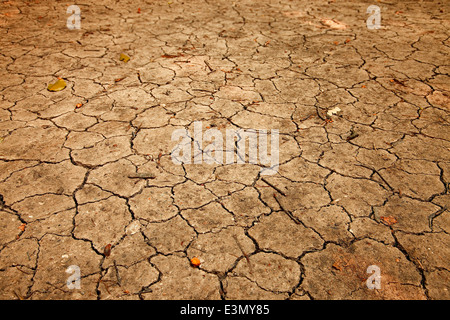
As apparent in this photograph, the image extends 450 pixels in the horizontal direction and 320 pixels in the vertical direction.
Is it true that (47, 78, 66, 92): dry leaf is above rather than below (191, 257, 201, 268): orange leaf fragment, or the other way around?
above

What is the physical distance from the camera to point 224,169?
235cm

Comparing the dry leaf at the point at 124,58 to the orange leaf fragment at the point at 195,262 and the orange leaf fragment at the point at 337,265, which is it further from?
the orange leaf fragment at the point at 337,265

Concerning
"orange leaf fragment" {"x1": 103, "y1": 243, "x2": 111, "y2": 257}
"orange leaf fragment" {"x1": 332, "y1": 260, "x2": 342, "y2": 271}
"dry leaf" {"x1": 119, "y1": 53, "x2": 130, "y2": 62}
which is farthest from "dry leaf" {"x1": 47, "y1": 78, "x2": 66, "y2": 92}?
"orange leaf fragment" {"x1": 332, "y1": 260, "x2": 342, "y2": 271}

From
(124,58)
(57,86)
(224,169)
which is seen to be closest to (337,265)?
(224,169)

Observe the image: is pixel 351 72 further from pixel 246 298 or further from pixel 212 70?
pixel 246 298

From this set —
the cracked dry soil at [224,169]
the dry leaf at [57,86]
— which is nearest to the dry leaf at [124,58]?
the cracked dry soil at [224,169]

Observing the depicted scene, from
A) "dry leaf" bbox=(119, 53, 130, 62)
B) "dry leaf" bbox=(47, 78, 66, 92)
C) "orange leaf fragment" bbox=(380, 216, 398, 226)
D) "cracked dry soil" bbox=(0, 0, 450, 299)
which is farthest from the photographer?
"dry leaf" bbox=(119, 53, 130, 62)

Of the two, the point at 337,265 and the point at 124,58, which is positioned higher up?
the point at 124,58

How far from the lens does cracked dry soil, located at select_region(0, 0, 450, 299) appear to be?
1.70m

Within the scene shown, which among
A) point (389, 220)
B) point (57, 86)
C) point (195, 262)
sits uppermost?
point (57, 86)

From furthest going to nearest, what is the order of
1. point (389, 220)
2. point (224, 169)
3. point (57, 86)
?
1. point (57, 86)
2. point (224, 169)
3. point (389, 220)

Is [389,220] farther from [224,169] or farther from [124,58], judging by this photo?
[124,58]

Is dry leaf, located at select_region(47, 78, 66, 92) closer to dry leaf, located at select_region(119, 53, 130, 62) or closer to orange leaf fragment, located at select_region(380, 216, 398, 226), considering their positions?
dry leaf, located at select_region(119, 53, 130, 62)

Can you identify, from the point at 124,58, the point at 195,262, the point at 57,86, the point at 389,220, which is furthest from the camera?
the point at 124,58
